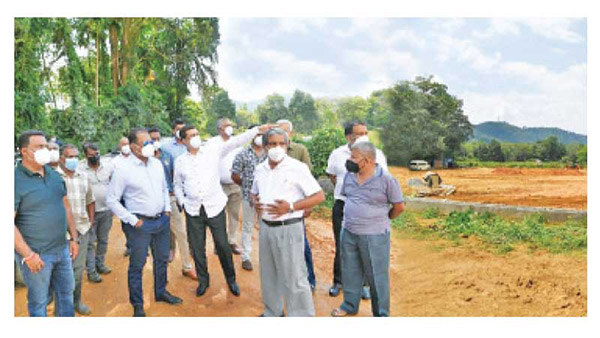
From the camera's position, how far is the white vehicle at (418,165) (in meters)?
9.66

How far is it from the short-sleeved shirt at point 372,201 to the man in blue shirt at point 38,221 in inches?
70.8

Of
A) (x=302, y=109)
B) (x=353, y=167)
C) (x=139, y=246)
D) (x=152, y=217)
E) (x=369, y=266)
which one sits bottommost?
(x=369, y=266)

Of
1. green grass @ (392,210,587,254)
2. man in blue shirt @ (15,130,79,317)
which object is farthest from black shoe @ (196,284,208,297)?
green grass @ (392,210,587,254)

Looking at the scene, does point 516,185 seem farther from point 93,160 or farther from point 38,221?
point 38,221

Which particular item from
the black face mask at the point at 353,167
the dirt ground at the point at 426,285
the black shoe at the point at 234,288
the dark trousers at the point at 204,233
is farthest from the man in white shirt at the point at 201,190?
the black face mask at the point at 353,167

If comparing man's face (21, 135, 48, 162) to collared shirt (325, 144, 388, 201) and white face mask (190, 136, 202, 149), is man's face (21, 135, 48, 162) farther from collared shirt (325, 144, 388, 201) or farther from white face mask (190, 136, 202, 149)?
collared shirt (325, 144, 388, 201)

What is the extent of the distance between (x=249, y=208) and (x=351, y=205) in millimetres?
1427

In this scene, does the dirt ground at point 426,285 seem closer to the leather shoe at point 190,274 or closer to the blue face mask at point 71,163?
the leather shoe at point 190,274

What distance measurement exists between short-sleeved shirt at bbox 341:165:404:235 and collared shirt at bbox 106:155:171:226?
54.6 inches

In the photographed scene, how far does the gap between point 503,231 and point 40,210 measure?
5.50 m

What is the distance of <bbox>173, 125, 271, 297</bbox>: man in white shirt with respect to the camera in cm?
349

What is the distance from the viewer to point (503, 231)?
6.09m

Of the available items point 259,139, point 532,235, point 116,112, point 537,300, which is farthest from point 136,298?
point 116,112

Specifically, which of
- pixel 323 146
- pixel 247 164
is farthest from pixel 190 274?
pixel 323 146
